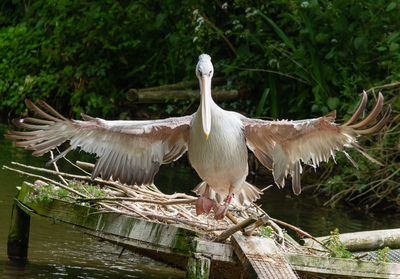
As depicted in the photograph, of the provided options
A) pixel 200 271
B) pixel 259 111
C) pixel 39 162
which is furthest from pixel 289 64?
pixel 200 271

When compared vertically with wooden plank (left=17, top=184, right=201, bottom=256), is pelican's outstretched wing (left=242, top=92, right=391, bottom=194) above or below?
above

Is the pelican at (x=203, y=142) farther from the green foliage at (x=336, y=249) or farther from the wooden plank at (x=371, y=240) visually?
the wooden plank at (x=371, y=240)

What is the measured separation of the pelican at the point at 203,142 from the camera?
3.99m

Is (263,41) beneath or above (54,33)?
beneath

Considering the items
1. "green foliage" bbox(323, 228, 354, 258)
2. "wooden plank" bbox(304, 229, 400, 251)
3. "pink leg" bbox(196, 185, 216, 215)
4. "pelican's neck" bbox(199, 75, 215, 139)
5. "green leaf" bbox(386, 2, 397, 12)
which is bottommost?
"green foliage" bbox(323, 228, 354, 258)

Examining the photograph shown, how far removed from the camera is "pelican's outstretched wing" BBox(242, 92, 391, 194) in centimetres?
376

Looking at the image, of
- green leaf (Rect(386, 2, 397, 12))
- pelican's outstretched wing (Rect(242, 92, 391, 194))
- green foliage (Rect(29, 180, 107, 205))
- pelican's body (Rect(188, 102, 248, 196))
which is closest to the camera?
pelican's outstretched wing (Rect(242, 92, 391, 194))

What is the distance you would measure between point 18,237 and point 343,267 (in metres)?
2.49

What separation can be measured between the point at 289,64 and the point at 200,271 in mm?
6248

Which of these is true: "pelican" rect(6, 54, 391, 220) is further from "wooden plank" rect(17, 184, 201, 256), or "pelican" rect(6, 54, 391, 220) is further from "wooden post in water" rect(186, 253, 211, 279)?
"wooden post in water" rect(186, 253, 211, 279)

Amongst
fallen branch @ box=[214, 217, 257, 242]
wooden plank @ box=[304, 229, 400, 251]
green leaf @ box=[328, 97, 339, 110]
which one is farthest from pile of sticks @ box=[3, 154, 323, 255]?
green leaf @ box=[328, 97, 339, 110]

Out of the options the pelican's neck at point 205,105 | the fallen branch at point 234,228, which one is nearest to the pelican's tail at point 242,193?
the pelican's neck at point 205,105

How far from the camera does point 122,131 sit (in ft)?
13.6

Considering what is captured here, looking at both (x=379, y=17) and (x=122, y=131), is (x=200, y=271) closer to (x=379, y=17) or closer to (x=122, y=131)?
(x=122, y=131)
